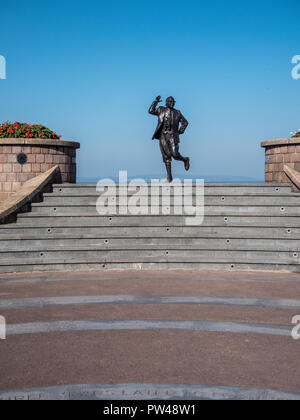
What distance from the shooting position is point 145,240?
10875 millimetres

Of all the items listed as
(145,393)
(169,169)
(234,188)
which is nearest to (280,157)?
(234,188)

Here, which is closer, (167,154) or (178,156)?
(178,156)

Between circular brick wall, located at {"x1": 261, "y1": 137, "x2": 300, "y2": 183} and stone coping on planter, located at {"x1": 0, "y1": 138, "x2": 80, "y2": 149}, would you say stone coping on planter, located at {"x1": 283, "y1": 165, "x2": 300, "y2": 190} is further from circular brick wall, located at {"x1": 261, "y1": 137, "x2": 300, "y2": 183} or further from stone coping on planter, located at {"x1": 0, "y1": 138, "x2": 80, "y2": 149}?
stone coping on planter, located at {"x1": 0, "y1": 138, "x2": 80, "y2": 149}

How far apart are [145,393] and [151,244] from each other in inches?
264

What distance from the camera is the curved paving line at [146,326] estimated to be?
6062 mm

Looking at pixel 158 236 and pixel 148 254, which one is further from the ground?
pixel 158 236

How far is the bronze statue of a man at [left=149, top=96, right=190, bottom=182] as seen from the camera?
46.2 ft

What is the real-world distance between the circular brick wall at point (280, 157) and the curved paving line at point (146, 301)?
6801 mm

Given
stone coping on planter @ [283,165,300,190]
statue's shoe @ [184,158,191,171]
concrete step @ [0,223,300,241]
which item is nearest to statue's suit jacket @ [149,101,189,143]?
statue's shoe @ [184,158,191,171]

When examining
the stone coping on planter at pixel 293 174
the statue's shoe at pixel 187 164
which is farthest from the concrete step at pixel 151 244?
the statue's shoe at pixel 187 164

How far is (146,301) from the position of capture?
742 centimetres

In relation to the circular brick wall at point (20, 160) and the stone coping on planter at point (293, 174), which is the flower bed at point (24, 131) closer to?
the circular brick wall at point (20, 160)

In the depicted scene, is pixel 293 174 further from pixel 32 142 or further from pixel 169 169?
pixel 32 142
